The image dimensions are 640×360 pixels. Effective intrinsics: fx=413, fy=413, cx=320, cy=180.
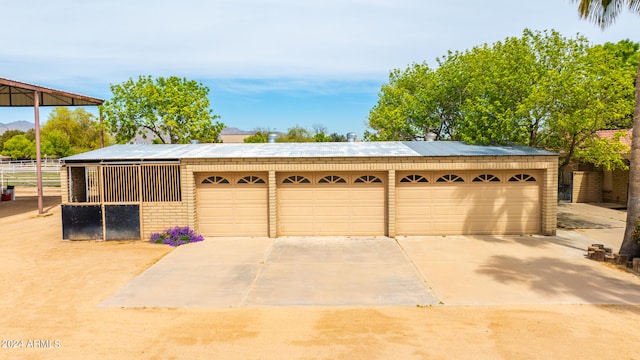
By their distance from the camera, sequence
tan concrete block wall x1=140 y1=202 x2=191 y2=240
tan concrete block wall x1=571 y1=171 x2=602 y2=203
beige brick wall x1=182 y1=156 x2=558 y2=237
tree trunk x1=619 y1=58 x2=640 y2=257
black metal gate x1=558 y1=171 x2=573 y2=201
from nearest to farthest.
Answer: tree trunk x1=619 y1=58 x2=640 y2=257, beige brick wall x1=182 y1=156 x2=558 y2=237, tan concrete block wall x1=140 y1=202 x2=191 y2=240, tan concrete block wall x1=571 y1=171 x2=602 y2=203, black metal gate x1=558 y1=171 x2=573 y2=201

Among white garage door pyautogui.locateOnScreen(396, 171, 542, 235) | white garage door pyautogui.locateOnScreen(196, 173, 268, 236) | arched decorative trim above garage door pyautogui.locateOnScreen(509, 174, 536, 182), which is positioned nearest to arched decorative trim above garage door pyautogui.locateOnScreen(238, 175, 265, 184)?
white garage door pyautogui.locateOnScreen(196, 173, 268, 236)

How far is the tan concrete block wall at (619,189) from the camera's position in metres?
21.5

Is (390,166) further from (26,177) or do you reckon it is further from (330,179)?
(26,177)

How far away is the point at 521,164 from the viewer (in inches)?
572

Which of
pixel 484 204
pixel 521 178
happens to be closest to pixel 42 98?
pixel 484 204

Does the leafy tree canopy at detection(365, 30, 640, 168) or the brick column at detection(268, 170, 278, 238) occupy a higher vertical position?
the leafy tree canopy at detection(365, 30, 640, 168)

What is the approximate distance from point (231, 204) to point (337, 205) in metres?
3.87

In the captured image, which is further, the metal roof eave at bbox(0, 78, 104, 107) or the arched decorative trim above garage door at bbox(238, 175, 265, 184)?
the metal roof eave at bbox(0, 78, 104, 107)

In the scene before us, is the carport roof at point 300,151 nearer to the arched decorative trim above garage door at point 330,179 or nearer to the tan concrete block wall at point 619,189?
the arched decorative trim above garage door at point 330,179

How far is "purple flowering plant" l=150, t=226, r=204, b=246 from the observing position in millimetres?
14052

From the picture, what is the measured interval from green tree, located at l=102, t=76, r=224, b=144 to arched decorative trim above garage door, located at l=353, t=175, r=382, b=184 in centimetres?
1886

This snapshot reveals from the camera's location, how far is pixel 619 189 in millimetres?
22109

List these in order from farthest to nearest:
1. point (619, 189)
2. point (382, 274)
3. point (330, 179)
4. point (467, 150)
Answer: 1. point (619, 189)
2. point (467, 150)
3. point (330, 179)
4. point (382, 274)

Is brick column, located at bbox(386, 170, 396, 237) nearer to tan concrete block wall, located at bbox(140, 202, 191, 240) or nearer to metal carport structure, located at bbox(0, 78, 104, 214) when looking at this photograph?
tan concrete block wall, located at bbox(140, 202, 191, 240)
